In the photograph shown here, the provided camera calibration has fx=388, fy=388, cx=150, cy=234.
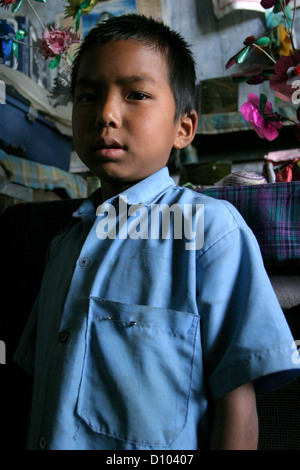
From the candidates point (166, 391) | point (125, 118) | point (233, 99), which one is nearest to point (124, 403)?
point (166, 391)

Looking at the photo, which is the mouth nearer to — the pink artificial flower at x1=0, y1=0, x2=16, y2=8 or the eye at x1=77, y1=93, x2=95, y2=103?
the eye at x1=77, y1=93, x2=95, y2=103

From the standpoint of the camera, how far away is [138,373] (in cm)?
54

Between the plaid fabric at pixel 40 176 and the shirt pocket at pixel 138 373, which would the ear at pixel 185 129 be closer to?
the shirt pocket at pixel 138 373

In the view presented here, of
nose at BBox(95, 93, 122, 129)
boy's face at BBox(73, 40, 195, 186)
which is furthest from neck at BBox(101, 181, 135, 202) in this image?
nose at BBox(95, 93, 122, 129)

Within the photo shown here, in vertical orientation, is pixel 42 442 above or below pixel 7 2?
below

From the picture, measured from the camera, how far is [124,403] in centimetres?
52

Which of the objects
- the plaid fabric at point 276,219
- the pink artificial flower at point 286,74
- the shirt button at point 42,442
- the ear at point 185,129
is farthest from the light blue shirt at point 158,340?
the pink artificial flower at point 286,74

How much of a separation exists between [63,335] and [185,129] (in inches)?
19.5

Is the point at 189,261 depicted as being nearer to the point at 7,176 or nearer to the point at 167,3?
the point at 7,176

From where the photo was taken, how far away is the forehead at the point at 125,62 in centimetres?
70

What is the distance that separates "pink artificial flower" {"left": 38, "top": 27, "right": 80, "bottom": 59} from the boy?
1.83ft

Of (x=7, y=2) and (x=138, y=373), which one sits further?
(x=7, y=2)

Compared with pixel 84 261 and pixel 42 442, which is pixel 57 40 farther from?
pixel 42 442

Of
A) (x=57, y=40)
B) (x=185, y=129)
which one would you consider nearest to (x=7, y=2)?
(x=57, y=40)
